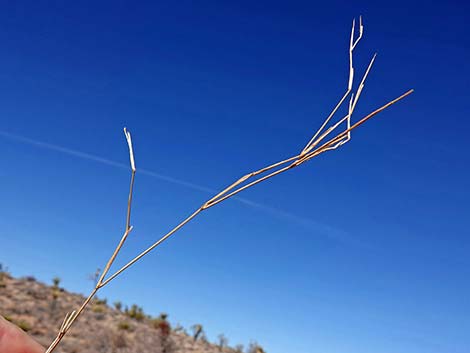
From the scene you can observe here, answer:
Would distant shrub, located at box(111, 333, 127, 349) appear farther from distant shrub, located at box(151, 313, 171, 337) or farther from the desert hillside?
distant shrub, located at box(151, 313, 171, 337)

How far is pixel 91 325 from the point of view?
93.8 ft

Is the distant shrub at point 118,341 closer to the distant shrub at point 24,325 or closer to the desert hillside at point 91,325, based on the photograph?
the desert hillside at point 91,325

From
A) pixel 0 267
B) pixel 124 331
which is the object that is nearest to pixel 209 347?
pixel 124 331

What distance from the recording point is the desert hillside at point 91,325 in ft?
79.3

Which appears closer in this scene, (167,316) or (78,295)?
(167,316)

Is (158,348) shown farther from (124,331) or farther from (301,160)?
(301,160)

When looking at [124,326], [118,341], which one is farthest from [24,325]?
[124,326]

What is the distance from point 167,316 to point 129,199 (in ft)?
116

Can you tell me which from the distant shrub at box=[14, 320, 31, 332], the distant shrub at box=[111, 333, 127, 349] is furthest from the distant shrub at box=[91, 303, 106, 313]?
the distant shrub at box=[14, 320, 31, 332]

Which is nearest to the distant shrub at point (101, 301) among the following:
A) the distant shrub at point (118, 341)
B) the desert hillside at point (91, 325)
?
the desert hillside at point (91, 325)

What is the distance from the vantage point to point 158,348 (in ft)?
90.8

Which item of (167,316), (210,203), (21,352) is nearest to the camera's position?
(210,203)

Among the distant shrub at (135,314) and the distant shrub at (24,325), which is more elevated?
the distant shrub at (135,314)

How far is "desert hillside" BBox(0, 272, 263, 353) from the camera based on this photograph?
2417 centimetres
